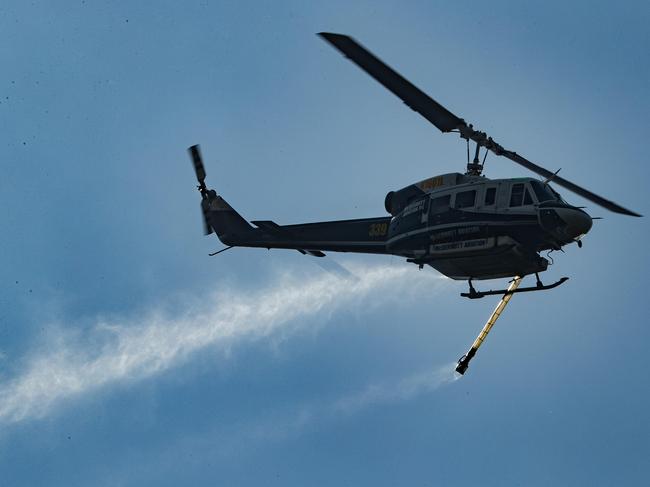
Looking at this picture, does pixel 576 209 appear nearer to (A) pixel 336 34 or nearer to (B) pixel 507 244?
(B) pixel 507 244

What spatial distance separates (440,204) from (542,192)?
3.34 meters

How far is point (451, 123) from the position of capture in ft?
110

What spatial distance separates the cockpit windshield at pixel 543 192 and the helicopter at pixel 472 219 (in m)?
0.03

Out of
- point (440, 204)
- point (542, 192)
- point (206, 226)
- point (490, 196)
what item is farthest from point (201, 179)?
point (542, 192)

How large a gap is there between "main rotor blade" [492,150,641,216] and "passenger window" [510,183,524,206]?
175cm

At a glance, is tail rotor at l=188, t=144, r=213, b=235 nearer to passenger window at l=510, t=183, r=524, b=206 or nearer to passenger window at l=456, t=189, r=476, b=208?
passenger window at l=456, t=189, r=476, b=208

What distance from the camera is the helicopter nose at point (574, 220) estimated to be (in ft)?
105

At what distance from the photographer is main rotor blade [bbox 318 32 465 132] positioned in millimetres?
29328

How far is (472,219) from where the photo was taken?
33406 mm

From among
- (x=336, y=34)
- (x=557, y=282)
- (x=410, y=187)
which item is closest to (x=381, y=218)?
(x=410, y=187)

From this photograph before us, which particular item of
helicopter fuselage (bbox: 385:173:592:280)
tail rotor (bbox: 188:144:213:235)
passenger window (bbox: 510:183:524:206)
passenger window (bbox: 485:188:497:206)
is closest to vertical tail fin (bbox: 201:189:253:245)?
tail rotor (bbox: 188:144:213:235)

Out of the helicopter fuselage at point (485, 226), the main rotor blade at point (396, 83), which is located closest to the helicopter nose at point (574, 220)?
the helicopter fuselage at point (485, 226)

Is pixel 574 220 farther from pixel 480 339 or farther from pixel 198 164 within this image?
pixel 198 164

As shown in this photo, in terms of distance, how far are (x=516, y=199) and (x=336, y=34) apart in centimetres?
822
